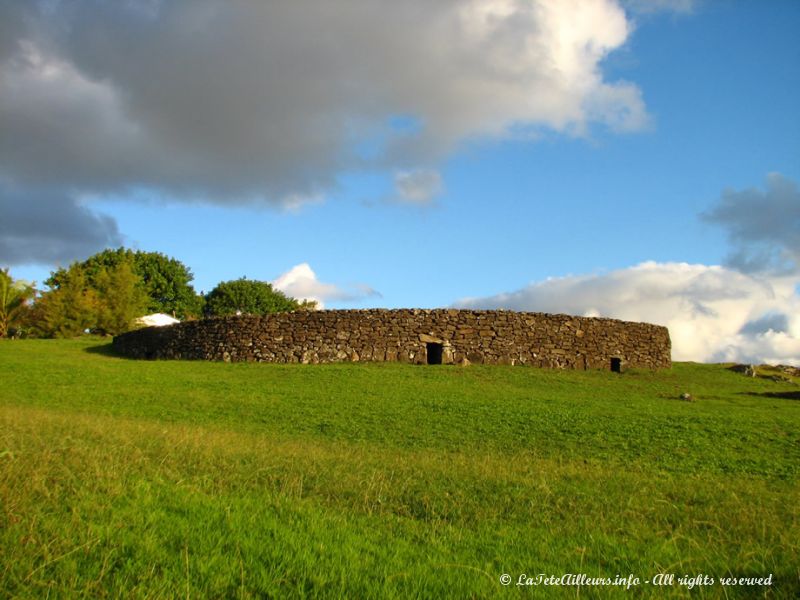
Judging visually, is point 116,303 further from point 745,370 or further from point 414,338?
point 745,370

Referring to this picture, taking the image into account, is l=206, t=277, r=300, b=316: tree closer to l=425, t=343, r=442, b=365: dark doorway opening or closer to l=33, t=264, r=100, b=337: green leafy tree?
l=33, t=264, r=100, b=337: green leafy tree

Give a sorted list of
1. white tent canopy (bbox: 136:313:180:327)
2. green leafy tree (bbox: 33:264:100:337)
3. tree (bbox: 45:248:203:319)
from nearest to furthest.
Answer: green leafy tree (bbox: 33:264:100:337), white tent canopy (bbox: 136:313:180:327), tree (bbox: 45:248:203:319)

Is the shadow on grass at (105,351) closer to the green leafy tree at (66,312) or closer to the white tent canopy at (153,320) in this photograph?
the green leafy tree at (66,312)

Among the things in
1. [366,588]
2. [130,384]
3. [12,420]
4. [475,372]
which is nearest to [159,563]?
[366,588]

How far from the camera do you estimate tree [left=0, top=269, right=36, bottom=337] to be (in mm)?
43062

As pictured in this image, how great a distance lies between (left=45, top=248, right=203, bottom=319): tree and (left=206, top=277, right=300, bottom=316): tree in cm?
207

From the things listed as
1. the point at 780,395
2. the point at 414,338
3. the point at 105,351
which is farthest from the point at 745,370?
the point at 105,351

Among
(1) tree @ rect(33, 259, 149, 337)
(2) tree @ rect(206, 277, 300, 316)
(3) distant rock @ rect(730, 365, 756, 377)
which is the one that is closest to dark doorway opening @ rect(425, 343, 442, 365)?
(3) distant rock @ rect(730, 365, 756, 377)

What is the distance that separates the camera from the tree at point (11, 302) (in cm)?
4306

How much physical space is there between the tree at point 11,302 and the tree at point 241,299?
2118cm

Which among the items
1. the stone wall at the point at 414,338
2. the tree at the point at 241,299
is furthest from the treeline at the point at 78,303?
the stone wall at the point at 414,338

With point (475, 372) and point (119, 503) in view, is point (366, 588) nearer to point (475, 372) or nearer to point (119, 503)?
point (119, 503)

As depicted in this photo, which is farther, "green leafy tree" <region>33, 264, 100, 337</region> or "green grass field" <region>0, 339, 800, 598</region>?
"green leafy tree" <region>33, 264, 100, 337</region>

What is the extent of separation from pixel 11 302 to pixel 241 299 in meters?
23.1
